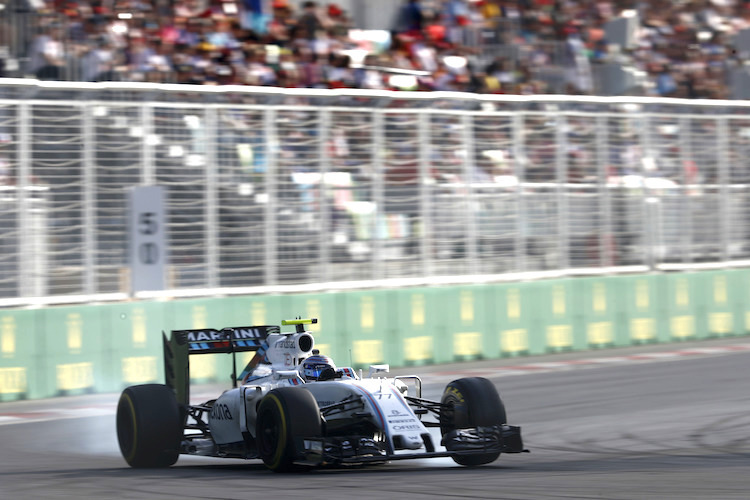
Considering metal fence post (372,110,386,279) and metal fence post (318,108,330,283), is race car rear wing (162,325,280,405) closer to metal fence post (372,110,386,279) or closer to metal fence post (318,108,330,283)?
metal fence post (318,108,330,283)

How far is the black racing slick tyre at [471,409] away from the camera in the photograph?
341 inches

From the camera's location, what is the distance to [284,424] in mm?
8109

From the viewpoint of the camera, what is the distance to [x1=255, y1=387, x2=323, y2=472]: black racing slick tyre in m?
8.09

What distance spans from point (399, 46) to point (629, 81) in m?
3.96

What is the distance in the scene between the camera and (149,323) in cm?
1391

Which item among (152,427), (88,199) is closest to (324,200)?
(88,199)

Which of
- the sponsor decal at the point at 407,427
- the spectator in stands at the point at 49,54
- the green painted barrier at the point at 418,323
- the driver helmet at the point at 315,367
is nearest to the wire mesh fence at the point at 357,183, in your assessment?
the green painted barrier at the point at 418,323

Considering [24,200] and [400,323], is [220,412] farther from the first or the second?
[400,323]

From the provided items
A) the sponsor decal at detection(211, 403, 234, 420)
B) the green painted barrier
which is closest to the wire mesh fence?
the green painted barrier

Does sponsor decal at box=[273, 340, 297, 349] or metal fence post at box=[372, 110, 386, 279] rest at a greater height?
metal fence post at box=[372, 110, 386, 279]

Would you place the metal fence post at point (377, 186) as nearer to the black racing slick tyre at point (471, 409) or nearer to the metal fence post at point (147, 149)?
the metal fence post at point (147, 149)

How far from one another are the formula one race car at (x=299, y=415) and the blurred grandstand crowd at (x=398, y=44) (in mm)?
6508

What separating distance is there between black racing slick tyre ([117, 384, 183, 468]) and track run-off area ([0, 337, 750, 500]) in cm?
15

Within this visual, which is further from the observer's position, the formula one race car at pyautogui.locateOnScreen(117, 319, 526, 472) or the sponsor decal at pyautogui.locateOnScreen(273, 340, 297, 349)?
the sponsor decal at pyautogui.locateOnScreen(273, 340, 297, 349)
